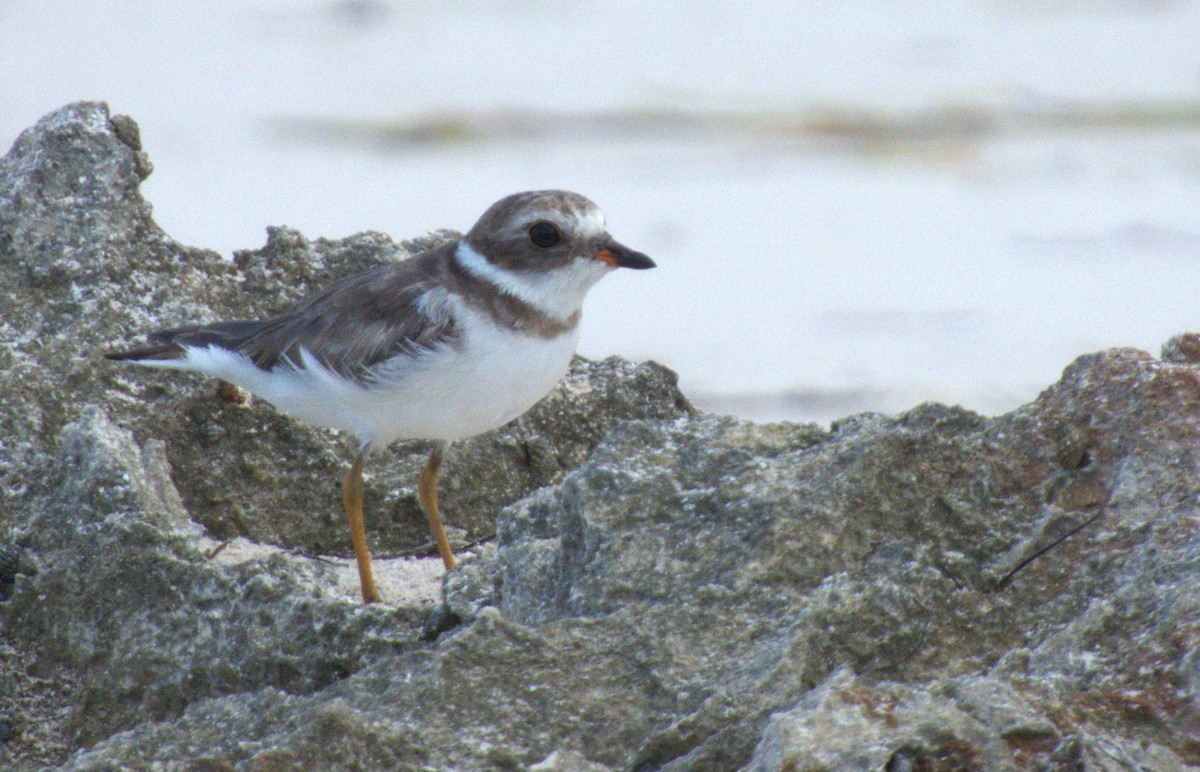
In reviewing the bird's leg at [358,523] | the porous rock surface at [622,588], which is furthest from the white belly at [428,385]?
the porous rock surface at [622,588]

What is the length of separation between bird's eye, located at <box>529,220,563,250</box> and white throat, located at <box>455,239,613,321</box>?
0.27ft

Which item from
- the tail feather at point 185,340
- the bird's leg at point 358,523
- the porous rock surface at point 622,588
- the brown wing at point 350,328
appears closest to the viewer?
the porous rock surface at point 622,588

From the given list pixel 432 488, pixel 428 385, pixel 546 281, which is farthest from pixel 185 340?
pixel 546 281

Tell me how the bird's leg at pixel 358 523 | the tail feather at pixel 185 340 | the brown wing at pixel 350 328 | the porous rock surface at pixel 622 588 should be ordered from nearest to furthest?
the porous rock surface at pixel 622 588, the bird's leg at pixel 358 523, the tail feather at pixel 185 340, the brown wing at pixel 350 328

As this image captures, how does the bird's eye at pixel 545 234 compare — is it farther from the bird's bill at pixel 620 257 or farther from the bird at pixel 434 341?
the bird's bill at pixel 620 257

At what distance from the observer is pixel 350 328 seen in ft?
15.4

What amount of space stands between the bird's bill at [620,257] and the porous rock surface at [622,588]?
0.88 metres

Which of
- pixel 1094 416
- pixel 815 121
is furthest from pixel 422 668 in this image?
pixel 815 121

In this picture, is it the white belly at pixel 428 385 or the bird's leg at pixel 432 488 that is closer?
the white belly at pixel 428 385

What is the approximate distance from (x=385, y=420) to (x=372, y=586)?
595mm

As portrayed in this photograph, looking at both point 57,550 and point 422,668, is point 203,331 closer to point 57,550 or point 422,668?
point 57,550

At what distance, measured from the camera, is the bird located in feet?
14.9


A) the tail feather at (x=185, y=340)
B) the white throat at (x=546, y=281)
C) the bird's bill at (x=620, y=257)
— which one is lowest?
the tail feather at (x=185, y=340)

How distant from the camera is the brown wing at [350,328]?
4.60 m
